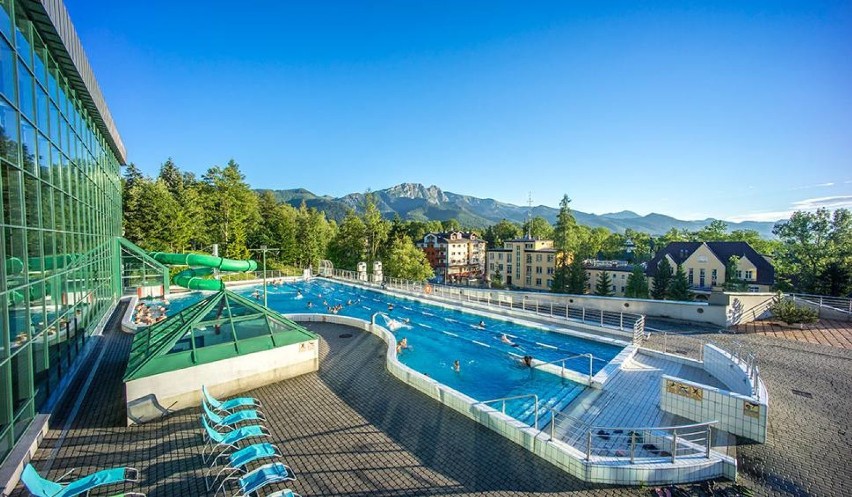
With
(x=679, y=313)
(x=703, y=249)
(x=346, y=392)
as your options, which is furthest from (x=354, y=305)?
(x=703, y=249)

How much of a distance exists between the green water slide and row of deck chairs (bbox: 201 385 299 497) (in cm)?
1476

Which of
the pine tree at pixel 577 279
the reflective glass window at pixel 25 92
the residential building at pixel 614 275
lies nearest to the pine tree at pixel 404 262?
the pine tree at pixel 577 279

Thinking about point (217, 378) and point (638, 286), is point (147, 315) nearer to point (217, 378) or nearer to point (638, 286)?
point (217, 378)

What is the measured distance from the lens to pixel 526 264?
5478 centimetres

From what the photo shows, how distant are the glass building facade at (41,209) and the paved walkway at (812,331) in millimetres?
21137

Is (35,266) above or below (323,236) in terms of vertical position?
below

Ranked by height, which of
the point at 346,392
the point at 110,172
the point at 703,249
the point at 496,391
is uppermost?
the point at 110,172

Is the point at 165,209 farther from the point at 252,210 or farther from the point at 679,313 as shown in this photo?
the point at 679,313

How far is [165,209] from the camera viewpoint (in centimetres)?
3306

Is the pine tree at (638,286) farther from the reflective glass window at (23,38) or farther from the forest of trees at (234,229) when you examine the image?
the reflective glass window at (23,38)

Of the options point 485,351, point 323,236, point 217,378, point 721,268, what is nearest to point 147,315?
point 217,378

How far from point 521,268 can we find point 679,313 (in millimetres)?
38574

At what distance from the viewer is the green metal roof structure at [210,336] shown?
7.94 m

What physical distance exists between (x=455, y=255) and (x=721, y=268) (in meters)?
40.7
